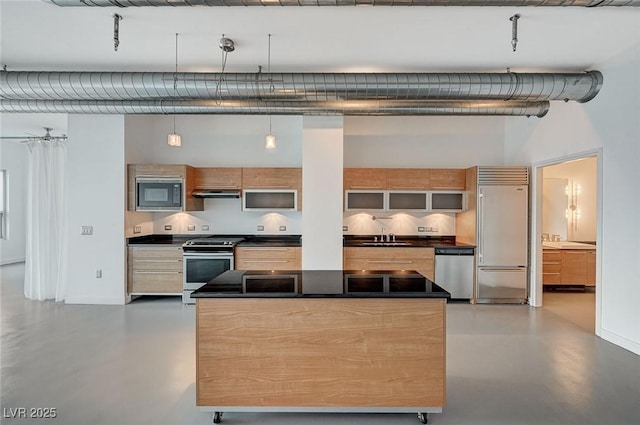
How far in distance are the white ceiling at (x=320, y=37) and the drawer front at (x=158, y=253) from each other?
267 cm

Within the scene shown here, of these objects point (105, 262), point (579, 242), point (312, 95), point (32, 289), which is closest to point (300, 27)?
point (312, 95)

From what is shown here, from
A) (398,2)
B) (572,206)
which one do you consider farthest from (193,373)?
(572,206)

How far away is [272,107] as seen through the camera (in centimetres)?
459

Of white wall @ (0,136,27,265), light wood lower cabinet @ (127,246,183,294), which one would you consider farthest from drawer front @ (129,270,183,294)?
white wall @ (0,136,27,265)

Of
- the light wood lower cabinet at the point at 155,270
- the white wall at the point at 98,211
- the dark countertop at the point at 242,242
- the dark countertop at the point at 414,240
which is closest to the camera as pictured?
the white wall at the point at 98,211

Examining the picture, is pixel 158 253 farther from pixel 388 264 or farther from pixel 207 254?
pixel 388 264

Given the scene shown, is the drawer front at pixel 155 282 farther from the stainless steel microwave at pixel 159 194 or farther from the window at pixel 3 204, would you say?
the window at pixel 3 204

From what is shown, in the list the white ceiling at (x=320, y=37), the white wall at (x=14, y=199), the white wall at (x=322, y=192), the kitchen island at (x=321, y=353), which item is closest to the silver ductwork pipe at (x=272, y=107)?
the white wall at (x=322, y=192)

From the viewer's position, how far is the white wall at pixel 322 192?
16.6 feet

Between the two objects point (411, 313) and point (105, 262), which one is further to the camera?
point (105, 262)

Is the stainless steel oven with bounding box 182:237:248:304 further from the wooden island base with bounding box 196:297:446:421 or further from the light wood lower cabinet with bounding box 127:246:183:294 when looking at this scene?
the wooden island base with bounding box 196:297:446:421

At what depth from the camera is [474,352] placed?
137 inches

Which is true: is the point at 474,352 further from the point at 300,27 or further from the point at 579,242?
the point at 579,242

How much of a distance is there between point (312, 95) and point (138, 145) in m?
3.52
